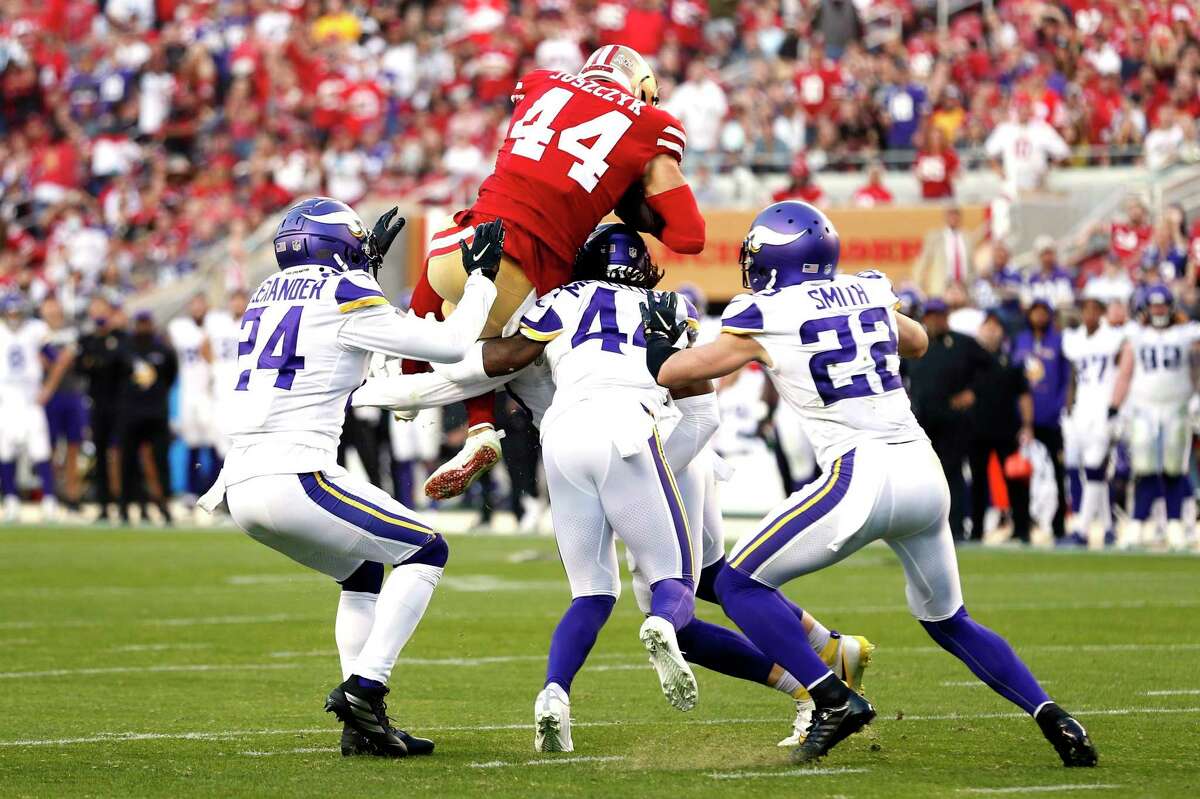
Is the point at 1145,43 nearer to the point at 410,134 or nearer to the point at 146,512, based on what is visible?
the point at 410,134

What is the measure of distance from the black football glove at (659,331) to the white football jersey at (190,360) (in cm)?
1258

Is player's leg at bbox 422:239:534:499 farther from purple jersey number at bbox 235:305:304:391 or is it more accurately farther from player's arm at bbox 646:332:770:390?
player's arm at bbox 646:332:770:390

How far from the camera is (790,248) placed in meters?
5.88

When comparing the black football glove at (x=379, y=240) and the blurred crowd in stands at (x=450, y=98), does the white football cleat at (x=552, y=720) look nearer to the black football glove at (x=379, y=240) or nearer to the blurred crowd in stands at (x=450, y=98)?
the black football glove at (x=379, y=240)

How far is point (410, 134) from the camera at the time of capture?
23469 mm

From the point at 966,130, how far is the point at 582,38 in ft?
18.7

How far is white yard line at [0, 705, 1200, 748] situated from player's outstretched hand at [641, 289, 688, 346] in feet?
4.85

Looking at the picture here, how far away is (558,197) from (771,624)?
66.5 inches

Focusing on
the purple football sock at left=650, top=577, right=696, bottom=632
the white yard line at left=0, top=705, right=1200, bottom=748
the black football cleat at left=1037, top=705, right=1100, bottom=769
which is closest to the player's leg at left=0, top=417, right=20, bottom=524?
the white yard line at left=0, top=705, right=1200, bottom=748

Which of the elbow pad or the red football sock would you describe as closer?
the elbow pad

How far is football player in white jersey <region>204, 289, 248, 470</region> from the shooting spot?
17844mm

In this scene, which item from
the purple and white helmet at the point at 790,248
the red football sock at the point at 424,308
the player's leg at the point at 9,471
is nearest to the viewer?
the purple and white helmet at the point at 790,248

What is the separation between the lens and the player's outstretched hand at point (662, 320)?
5.91 meters

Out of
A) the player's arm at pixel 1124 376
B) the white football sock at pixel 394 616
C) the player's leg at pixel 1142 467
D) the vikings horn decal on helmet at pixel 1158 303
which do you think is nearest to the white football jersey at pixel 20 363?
the player's arm at pixel 1124 376
